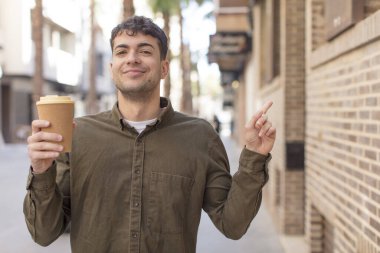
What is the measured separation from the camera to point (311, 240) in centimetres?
558

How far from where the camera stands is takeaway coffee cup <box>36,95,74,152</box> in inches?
82.7

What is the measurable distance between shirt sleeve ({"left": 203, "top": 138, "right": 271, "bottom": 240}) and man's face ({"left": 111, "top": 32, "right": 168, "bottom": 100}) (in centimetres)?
44

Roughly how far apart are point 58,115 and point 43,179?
0.96 feet

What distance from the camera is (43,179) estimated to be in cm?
221

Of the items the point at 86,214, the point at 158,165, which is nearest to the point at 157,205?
the point at 158,165

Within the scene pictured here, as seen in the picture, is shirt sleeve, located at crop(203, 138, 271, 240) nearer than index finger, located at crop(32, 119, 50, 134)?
No

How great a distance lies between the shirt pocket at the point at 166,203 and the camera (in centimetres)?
240

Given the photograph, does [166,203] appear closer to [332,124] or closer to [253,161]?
[253,161]

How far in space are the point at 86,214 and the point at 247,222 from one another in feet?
2.41

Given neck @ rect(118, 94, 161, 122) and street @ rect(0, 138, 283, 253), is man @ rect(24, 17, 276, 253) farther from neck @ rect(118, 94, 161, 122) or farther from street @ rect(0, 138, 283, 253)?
street @ rect(0, 138, 283, 253)

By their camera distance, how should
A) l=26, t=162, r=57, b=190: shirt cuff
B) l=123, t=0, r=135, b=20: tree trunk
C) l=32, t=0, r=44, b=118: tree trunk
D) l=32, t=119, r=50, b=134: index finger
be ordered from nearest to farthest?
l=32, t=119, r=50, b=134: index finger
l=26, t=162, r=57, b=190: shirt cuff
l=123, t=0, r=135, b=20: tree trunk
l=32, t=0, r=44, b=118: tree trunk

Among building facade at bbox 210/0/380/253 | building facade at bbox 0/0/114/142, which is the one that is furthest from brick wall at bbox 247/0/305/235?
building facade at bbox 0/0/114/142

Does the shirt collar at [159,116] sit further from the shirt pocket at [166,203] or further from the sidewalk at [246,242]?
the sidewalk at [246,242]

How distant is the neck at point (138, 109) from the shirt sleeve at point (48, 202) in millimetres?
354
